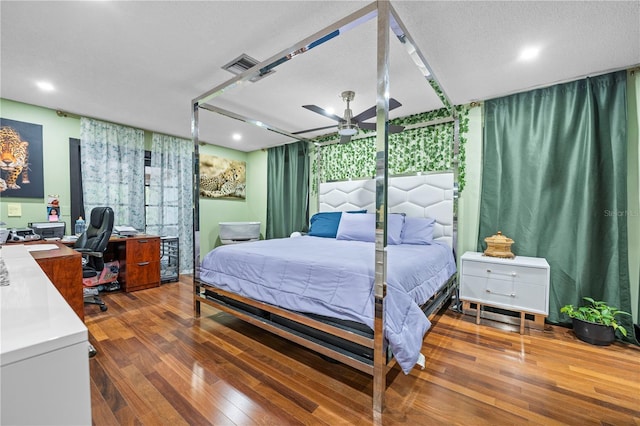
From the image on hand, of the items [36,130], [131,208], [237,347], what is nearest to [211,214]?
[131,208]

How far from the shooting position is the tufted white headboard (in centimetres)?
336

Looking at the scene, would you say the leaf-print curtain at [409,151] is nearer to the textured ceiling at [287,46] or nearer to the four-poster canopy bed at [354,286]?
the four-poster canopy bed at [354,286]

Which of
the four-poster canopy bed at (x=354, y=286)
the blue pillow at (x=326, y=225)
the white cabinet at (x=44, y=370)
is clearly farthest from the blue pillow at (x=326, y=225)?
the white cabinet at (x=44, y=370)

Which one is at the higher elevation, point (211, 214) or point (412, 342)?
point (211, 214)

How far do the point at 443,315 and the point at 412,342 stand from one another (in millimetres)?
1606

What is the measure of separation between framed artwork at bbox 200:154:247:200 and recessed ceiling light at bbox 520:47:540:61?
4731 millimetres

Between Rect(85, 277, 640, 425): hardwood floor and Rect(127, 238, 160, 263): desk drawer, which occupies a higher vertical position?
Rect(127, 238, 160, 263): desk drawer

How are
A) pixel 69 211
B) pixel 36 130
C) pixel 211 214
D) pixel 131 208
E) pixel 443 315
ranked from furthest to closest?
pixel 211 214
pixel 131 208
pixel 69 211
pixel 36 130
pixel 443 315

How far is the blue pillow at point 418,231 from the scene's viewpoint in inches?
125

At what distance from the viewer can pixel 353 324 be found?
1.76 meters

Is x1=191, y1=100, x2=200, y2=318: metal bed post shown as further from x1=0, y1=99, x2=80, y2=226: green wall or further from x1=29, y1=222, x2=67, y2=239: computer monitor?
x1=0, y1=99, x2=80, y2=226: green wall

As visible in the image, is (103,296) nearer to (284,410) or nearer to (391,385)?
(284,410)

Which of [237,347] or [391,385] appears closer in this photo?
[391,385]

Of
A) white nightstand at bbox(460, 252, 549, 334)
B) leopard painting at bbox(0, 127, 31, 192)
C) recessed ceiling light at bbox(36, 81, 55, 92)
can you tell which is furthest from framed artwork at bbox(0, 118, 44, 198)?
white nightstand at bbox(460, 252, 549, 334)
